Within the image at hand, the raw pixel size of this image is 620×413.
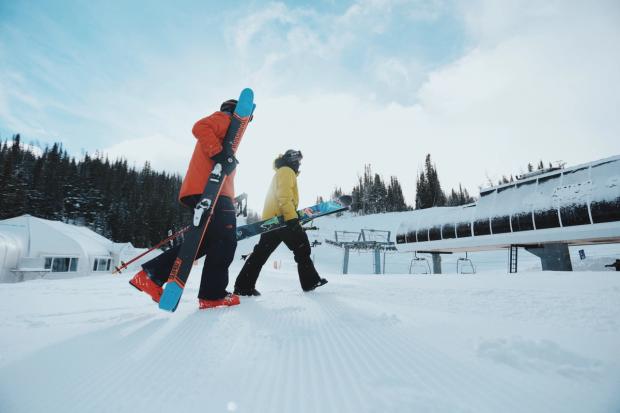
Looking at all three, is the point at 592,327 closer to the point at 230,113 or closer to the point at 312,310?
the point at 312,310

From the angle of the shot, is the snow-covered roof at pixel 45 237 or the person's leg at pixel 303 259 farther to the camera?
the snow-covered roof at pixel 45 237

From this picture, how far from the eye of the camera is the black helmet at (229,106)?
3.03 m

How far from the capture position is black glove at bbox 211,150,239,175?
8.79ft

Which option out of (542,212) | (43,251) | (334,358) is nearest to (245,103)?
(334,358)

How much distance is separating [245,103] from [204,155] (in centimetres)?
71

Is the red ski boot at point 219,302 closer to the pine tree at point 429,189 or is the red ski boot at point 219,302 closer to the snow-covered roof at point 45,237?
the snow-covered roof at point 45,237

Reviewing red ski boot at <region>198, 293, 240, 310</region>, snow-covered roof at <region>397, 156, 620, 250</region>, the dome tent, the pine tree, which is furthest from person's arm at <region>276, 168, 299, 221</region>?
the pine tree

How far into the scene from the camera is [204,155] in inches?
107

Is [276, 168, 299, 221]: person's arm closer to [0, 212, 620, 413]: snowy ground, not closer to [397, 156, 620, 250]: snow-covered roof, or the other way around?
[0, 212, 620, 413]: snowy ground

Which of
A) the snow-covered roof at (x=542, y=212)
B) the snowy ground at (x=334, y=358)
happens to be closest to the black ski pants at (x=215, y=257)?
the snowy ground at (x=334, y=358)

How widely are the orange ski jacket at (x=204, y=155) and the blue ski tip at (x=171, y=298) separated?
2.83ft

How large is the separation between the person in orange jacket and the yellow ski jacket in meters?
0.86

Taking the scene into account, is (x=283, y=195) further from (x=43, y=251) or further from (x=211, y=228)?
(x=43, y=251)

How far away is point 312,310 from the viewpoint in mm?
2178
